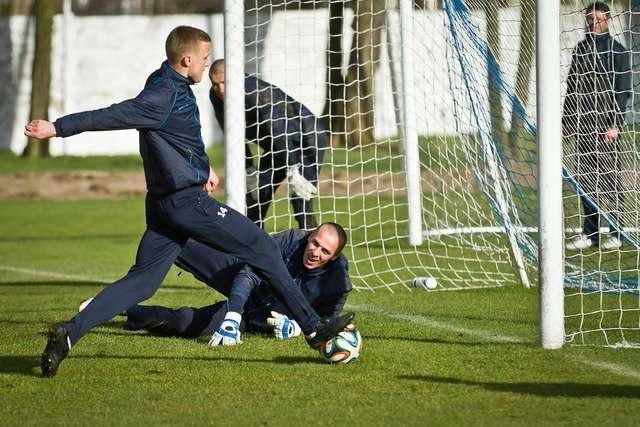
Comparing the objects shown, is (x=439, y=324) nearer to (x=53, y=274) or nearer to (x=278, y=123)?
(x=278, y=123)

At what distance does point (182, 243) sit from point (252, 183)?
4658 mm

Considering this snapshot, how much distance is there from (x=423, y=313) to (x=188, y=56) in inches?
121

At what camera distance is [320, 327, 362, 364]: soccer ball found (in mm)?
6707

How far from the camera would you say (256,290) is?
26.3ft

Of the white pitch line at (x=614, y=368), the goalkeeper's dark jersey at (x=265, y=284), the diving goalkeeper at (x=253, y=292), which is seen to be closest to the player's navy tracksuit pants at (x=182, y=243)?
the diving goalkeeper at (x=253, y=292)

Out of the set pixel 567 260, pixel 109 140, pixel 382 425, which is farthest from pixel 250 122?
pixel 109 140

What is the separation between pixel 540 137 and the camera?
6.96 metres

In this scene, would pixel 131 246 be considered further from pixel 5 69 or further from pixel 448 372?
pixel 5 69

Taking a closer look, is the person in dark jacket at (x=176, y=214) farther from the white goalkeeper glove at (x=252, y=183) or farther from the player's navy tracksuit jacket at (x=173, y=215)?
the white goalkeeper glove at (x=252, y=183)

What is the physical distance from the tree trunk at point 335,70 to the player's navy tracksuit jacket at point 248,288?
3346 mm

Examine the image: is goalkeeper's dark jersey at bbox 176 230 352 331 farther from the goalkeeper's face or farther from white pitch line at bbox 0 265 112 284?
white pitch line at bbox 0 265 112 284

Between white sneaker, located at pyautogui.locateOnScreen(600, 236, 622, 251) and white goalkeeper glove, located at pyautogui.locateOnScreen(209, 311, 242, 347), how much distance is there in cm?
343

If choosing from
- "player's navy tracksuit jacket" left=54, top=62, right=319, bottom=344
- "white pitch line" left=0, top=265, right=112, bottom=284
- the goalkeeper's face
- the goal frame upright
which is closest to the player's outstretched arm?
"player's navy tracksuit jacket" left=54, top=62, right=319, bottom=344

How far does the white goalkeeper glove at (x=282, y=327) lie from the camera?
7820mm
